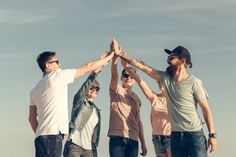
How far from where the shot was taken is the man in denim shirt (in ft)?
41.8

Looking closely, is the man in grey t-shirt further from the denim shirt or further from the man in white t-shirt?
the man in white t-shirt

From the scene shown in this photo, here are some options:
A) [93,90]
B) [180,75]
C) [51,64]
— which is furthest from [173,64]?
[51,64]

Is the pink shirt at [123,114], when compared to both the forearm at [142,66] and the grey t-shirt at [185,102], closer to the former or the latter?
the forearm at [142,66]

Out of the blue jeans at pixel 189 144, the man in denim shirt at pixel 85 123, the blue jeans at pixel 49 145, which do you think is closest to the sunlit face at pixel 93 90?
the man in denim shirt at pixel 85 123

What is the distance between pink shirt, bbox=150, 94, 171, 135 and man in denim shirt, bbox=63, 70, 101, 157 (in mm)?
1967

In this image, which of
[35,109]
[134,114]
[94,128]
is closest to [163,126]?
[134,114]

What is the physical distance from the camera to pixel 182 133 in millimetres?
11672

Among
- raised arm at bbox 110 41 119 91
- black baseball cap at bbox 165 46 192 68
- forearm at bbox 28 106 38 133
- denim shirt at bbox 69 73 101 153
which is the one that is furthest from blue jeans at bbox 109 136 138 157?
forearm at bbox 28 106 38 133

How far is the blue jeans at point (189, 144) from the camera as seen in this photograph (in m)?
11.6

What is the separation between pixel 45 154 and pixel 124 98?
12.2 ft

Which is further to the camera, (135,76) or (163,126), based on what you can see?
(163,126)

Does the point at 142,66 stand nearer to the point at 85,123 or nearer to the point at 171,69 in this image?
the point at 171,69

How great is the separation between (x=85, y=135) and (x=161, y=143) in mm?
2720

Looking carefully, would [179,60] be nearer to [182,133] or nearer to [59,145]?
[182,133]
